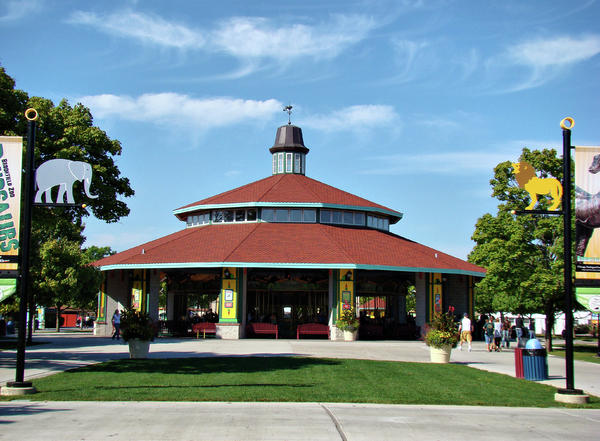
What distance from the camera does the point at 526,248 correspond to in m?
35.5

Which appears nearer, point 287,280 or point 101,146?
point 101,146

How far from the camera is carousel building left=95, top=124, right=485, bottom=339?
33906mm

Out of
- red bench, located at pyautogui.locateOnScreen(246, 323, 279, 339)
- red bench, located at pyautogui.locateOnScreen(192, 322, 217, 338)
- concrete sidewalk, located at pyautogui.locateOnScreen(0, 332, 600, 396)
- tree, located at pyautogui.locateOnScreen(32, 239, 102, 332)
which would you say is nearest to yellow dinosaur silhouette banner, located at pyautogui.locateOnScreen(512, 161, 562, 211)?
concrete sidewalk, located at pyautogui.locateOnScreen(0, 332, 600, 396)

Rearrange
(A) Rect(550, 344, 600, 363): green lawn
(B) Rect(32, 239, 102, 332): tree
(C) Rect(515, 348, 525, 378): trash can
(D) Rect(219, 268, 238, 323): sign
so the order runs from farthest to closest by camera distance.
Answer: (D) Rect(219, 268, 238, 323): sign, (B) Rect(32, 239, 102, 332): tree, (A) Rect(550, 344, 600, 363): green lawn, (C) Rect(515, 348, 525, 378): trash can

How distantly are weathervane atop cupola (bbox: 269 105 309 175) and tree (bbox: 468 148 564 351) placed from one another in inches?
629

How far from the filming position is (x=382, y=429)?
33.0ft

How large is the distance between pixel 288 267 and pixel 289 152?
56.1 feet

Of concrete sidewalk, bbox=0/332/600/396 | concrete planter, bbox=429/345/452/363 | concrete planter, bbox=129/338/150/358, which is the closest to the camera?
concrete sidewalk, bbox=0/332/600/396

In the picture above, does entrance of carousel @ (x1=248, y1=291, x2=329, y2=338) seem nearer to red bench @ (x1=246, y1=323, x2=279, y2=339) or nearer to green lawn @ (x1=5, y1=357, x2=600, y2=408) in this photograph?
red bench @ (x1=246, y1=323, x2=279, y2=339)

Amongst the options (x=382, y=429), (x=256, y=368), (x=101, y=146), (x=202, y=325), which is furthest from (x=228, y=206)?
(x=382, y=429)

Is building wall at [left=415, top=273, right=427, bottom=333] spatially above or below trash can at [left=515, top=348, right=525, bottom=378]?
above

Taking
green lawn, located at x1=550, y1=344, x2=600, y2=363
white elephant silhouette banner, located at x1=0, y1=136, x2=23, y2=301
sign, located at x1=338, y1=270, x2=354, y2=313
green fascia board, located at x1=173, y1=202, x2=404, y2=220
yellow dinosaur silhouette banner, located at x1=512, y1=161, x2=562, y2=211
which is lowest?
green lawn, located at x1=550, y1=344, x2=600, y2=363

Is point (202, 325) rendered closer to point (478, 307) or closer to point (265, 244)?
point (265, 244)

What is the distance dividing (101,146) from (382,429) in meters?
17.4
